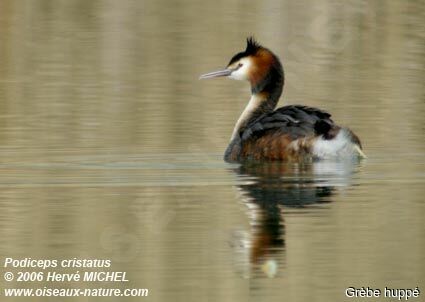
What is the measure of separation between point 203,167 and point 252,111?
167 cm

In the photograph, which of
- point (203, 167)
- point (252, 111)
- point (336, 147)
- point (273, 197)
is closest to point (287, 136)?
point (336, 147)

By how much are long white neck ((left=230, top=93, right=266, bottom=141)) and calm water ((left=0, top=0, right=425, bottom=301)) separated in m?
0.31

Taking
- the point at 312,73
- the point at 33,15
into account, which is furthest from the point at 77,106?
the point at 33,15

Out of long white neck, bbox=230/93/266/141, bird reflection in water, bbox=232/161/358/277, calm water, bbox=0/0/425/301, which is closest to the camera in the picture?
calm water, bbox=0/0/425/301

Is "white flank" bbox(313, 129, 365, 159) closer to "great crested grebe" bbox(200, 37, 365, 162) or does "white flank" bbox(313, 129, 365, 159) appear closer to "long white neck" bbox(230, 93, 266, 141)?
"great crested grebe" bbox(200, 37, 365, 162)

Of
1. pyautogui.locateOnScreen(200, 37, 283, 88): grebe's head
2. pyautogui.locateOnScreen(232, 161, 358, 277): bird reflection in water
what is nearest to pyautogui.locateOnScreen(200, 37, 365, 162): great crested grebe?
pyautogui.locateOnScreen(200, 37, 283, 88): grebe's head

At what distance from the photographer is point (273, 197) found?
37.7ft

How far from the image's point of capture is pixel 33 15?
2912 centimetres

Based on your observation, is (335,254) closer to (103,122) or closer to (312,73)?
(103,122)

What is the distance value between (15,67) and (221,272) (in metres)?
13.2

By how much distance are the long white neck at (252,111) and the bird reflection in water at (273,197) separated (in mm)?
1117

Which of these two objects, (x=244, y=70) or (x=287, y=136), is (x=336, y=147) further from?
(x=244, y=70)

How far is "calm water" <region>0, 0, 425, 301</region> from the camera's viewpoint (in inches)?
369

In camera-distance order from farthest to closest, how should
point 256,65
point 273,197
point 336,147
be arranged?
point 256,65
point 336,147
point 273,197
